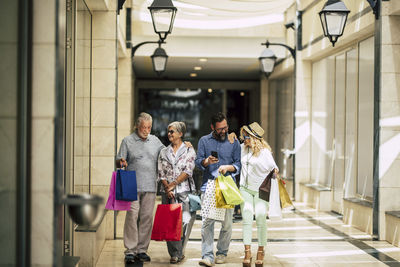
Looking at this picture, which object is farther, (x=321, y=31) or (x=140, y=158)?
(x=321, y=31)

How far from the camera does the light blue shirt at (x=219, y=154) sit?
6.15 m

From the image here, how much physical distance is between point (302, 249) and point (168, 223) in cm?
206

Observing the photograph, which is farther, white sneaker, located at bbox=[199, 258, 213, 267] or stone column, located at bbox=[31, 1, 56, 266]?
white sneaker, located at bbox=[199, 258, 213, 267]

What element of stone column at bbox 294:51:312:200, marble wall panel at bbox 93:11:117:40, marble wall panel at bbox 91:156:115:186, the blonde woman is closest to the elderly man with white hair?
Result: the blonde woman

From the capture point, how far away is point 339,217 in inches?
394

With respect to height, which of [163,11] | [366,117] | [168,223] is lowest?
[168,223]

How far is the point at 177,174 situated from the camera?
6.13 meters

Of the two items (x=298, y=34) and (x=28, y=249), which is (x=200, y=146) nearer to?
(x=28, y=249)

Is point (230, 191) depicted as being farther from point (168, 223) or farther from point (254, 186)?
point (168, 223)

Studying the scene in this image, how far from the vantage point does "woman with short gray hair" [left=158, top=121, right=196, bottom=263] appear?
6121mm

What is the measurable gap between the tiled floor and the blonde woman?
312mm

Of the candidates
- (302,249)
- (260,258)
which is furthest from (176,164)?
(302,249)

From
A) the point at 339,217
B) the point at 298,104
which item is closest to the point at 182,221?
the point at 339,217

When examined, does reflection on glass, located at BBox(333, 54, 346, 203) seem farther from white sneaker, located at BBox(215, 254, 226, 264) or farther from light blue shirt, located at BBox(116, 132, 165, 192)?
Result: light blue shirt, located at BBox(116, 132, 165, 192)
